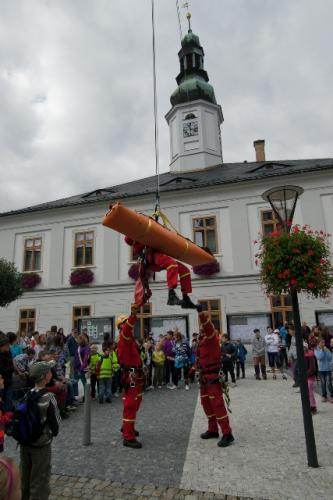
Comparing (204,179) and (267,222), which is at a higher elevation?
(204,179)

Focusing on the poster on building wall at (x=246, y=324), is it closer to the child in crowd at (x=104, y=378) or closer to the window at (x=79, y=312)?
the window at (x=79, y=312)

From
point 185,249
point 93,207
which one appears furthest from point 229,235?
point 185,249

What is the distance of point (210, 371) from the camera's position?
6.51 metres

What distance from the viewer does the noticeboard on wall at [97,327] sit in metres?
20.0

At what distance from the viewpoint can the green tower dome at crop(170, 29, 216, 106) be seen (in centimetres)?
2888

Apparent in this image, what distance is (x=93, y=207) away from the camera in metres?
23.2

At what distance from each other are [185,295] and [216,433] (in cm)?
264

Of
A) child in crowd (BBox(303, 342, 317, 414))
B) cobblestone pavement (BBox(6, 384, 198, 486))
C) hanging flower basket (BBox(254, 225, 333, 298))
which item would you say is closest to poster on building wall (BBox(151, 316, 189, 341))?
cobblestone pavement (BBox(6, 384, 198, 486))

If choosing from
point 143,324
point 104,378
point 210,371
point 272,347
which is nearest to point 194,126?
point 143,324

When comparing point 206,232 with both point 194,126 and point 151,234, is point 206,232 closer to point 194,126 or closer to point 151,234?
point 194,126

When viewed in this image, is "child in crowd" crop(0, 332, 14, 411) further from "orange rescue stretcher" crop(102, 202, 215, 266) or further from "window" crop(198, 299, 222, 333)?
"window" crop(198, 299, 222, 333)

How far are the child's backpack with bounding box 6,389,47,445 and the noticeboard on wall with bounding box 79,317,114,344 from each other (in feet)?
54.0

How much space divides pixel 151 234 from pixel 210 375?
2752 mm

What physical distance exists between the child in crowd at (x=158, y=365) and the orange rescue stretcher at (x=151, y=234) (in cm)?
648
